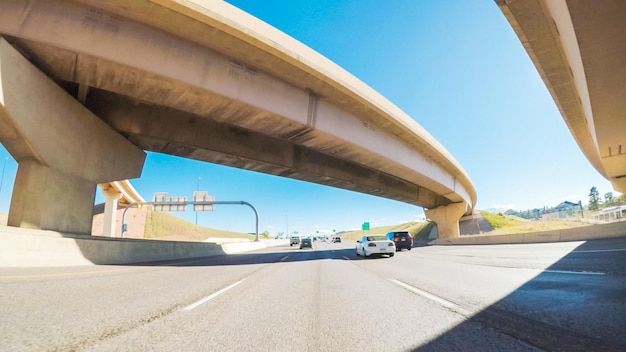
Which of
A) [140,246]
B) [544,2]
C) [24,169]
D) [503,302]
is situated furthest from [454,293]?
[140,246]

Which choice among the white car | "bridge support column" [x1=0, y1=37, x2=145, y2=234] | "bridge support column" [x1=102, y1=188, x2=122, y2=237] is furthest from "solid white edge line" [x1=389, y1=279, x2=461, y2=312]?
"bridge support column" [x1=102, y1=188, x2=122, y2=237]

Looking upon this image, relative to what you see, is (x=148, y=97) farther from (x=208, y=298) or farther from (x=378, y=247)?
(x=378, y=247)

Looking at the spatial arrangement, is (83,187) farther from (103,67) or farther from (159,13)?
(159,13)

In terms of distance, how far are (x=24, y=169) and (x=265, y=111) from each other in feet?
30.3

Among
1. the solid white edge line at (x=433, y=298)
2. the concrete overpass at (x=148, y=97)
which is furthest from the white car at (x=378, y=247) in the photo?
the solid white edge line at (x=433, y=298)

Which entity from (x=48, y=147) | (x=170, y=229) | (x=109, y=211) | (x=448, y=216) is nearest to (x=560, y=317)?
(x=48, y=147)

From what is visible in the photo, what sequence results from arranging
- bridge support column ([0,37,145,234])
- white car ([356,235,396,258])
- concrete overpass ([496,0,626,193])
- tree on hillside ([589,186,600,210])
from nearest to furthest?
1. concrete overpass ([496,0,626,193])
2. bridge support column ([0,37,145,234])
3. white car ([356,235,396,258])
4. tree on hillside ([589,186,600,210])

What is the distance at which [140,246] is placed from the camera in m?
17.8

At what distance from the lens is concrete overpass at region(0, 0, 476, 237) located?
441 inches

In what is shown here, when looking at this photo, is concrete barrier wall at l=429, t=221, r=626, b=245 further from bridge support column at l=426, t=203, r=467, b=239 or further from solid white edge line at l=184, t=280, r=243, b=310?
solid white edge line at l=184, t=280, r=243, b=310

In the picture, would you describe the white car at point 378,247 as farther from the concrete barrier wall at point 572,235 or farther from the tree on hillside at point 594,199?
the tree on hillside at point 594,199

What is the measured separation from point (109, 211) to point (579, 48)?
46625 millimetres

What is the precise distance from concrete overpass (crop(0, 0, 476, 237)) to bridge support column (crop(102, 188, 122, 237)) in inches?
1091

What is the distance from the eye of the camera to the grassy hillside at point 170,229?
7620 centimetres
